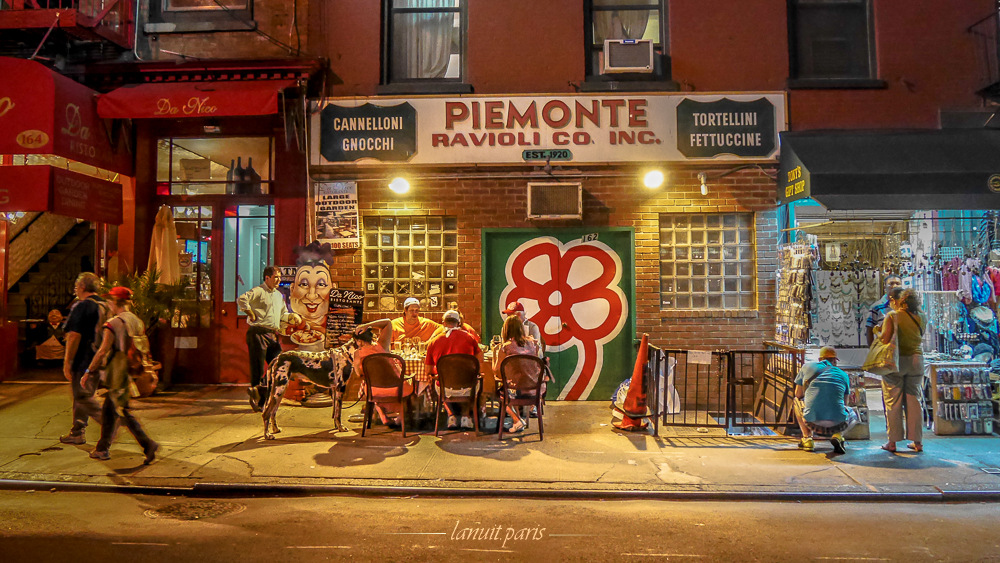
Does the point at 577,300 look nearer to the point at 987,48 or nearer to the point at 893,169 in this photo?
the point at 893,169

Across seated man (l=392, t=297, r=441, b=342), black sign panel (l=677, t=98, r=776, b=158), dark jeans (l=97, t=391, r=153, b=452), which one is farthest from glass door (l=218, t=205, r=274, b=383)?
black sign panel (l=677, t=98, r=776, b=158)

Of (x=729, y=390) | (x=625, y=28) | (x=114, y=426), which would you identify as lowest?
(x=114, y=426)

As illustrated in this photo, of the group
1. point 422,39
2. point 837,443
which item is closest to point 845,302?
point 837,443

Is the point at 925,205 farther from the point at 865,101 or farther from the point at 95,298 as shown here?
the point at 95,298

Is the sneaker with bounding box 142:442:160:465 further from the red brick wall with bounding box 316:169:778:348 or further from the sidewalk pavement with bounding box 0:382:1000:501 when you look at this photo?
the red brick wall with bounding box 316:169:778:348

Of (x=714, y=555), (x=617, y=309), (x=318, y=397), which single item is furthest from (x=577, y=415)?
(x=714, y=555)

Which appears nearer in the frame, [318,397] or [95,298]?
[95,298]

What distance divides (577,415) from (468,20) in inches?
255

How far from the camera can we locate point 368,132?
10.3 m

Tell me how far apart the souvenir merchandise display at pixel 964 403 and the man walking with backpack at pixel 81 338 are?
33.4 feet

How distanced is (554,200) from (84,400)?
673cm

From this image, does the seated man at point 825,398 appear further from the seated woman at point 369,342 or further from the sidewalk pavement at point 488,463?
the seated woman at point 369,342

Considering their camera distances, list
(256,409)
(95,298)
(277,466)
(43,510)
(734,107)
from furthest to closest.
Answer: (734,107), (256,409), (95,298), (277,466), (43,510)

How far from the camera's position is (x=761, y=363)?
31.1ft
